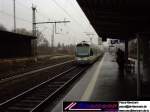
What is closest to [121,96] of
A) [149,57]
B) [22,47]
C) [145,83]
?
[145,83]

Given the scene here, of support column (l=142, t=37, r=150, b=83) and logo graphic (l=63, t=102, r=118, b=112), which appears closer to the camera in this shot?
logo graphic (l=63, t=102, r=118, b=112)

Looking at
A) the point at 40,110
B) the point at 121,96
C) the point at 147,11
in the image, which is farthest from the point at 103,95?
the point at 147,11

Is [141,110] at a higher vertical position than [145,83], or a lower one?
higher

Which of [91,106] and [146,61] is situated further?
[146,61]

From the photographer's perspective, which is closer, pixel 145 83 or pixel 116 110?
pixel 116 110

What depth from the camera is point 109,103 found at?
298 cm

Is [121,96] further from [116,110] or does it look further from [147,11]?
[116,110]

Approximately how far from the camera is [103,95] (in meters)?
11.7

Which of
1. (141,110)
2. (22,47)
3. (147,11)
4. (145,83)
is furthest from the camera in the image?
(22,47)

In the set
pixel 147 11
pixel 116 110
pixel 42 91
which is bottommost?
pixel 42 91

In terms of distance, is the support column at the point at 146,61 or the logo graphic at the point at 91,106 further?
the support column at the point at 146,61

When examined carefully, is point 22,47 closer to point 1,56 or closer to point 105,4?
point 1,56

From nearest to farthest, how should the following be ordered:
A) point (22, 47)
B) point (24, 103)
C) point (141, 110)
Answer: point (141, 110) → point (24, 103) → point (22, 47)

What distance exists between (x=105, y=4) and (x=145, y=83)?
4.73 m
